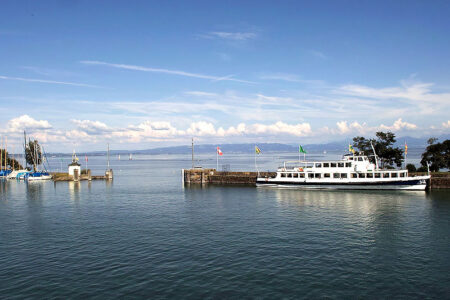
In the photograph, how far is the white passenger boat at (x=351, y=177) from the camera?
62.4 m

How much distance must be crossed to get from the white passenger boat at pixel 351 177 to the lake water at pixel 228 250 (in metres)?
10.7

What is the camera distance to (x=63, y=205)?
5309cm

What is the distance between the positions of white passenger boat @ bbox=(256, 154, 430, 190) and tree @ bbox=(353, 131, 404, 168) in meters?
9.75

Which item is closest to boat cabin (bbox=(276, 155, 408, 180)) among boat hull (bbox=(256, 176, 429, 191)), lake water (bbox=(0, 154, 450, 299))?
boat hull (bbox=(256, 176, 429, 191))

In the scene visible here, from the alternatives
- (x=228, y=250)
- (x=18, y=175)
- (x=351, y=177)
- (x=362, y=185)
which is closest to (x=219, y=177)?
(x=351, y=177)

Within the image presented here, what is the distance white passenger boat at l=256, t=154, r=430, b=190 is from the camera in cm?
6238

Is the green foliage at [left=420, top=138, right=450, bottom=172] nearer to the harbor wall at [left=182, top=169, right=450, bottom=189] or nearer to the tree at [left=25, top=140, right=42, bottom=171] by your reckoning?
the harbor wall at [left=182, top=169, right=450, bottom=189]

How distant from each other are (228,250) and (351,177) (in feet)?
152

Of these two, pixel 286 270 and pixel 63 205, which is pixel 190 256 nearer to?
pixel 286 270

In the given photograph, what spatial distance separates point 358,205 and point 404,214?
7.81m

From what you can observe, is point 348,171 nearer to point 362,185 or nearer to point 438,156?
point 362,185

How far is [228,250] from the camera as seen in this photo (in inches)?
1111

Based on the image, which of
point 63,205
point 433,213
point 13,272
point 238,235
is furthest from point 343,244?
point 63,205

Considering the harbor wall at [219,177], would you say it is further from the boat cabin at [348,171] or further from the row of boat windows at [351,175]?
the boat cabin at [348,171]
